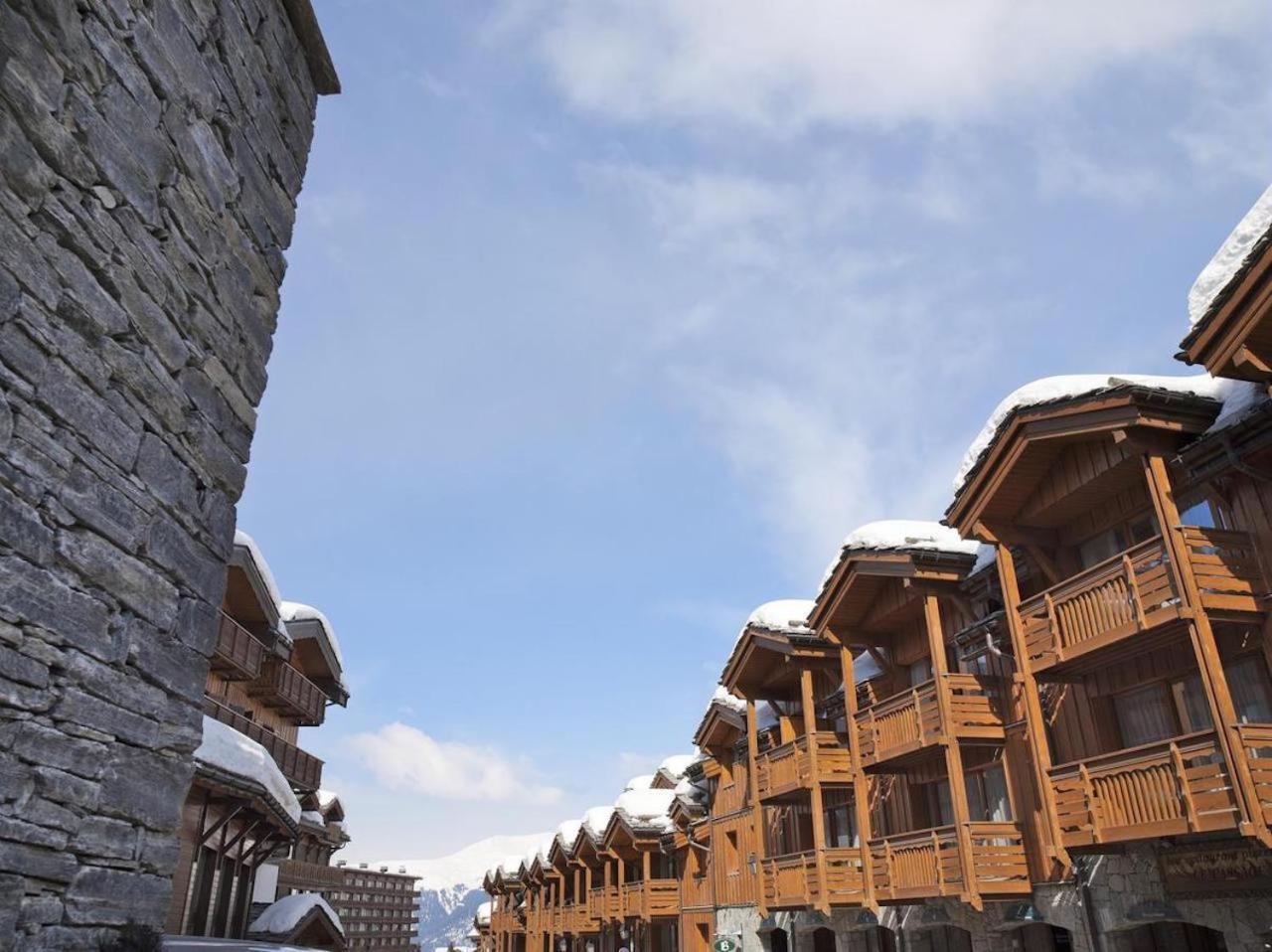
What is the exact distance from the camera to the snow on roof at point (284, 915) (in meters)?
20.0

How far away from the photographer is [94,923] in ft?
13.4

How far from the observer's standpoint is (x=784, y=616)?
23609 mm

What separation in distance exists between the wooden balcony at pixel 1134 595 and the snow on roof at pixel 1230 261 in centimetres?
292

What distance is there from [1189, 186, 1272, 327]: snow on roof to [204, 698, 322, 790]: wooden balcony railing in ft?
57.9

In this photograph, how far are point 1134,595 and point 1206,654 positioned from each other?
4.46 feet

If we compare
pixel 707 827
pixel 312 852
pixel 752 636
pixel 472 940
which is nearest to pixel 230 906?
pixel 752 636

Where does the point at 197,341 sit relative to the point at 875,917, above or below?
above

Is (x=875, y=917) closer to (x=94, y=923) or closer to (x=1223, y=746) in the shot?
(x=1223, y=746)

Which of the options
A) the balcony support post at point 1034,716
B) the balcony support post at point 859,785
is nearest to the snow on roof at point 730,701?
the balcony support post at point 859,785

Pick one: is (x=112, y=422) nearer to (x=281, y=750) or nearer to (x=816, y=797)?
(x=816, y=797)

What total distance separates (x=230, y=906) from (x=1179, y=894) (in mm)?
16182

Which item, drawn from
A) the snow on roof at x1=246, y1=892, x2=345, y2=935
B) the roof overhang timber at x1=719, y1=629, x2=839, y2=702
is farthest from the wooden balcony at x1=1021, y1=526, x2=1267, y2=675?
the snow on roof at x1=246, y1=892, x2=345, y2=935

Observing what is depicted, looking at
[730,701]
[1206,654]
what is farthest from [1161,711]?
[730,701]

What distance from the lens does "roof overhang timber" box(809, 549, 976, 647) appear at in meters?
18.0
